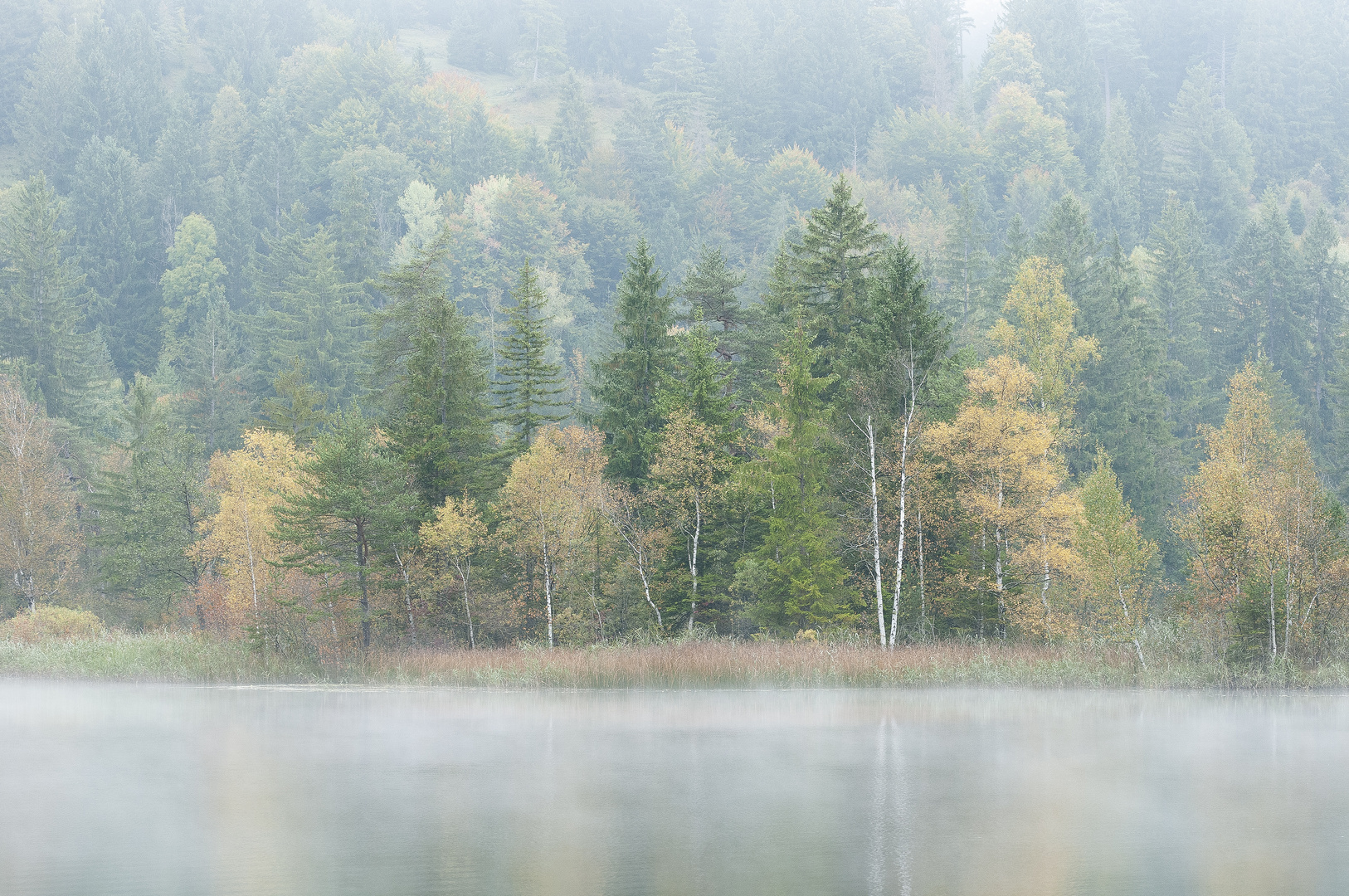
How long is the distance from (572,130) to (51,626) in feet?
340

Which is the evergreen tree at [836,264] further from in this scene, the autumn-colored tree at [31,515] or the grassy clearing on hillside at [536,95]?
the grassy clearing on hillside at [536,95]

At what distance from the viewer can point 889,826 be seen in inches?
776

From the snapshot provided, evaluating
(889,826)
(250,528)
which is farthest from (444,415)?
(889,826)

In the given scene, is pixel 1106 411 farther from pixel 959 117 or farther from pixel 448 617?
pixel 959 117

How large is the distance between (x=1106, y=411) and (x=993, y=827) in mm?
56354

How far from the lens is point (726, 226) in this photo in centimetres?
13850

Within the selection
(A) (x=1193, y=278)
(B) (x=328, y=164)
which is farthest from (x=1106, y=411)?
(B) (x=328, y=164)

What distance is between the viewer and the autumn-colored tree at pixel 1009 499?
44344 mm

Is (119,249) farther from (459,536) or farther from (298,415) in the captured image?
(459,536)

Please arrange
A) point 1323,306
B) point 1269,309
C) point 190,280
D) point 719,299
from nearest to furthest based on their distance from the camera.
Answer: point 719,299 < point 1323,306 < point 1269,309 < point 190,280

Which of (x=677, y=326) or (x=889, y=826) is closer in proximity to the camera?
A: (x=889, y=826)

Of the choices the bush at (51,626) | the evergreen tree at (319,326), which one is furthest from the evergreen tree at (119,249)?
the bush at (51,626)

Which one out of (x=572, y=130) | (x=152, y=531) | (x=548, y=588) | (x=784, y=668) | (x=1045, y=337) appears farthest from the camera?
(x=572, y=130)

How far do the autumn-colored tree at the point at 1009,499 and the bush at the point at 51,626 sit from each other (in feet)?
131
